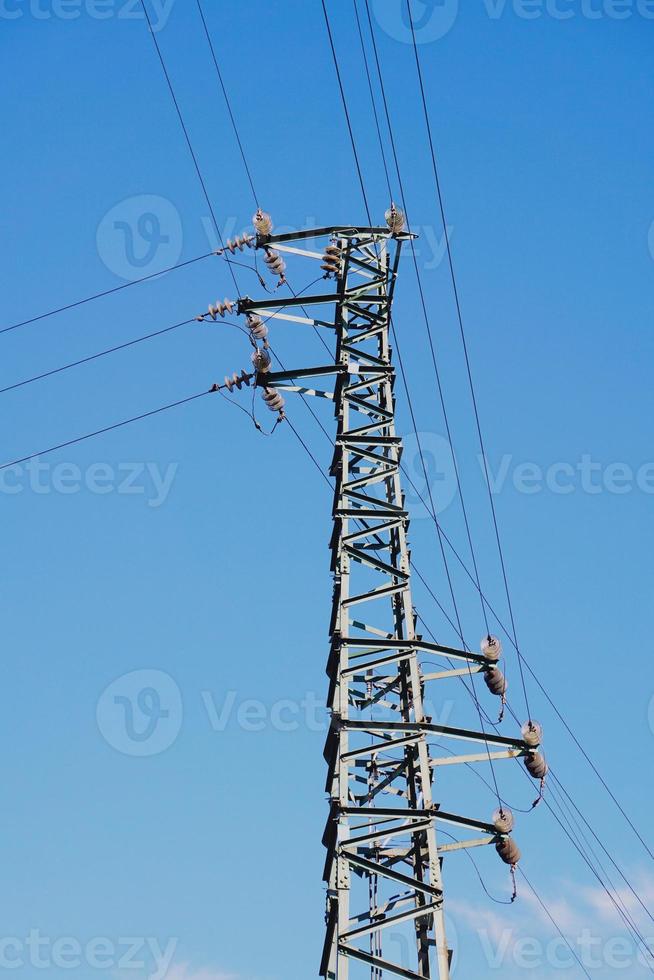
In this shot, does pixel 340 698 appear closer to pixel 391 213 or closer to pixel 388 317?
pixel 388 317

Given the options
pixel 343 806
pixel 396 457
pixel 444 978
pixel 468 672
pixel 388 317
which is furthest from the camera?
pixel 388 317

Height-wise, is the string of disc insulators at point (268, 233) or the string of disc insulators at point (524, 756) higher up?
the string of disc insulators at point (268, 233)

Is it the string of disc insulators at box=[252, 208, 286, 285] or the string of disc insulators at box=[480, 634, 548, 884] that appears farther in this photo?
the string of disc insulators at box=[252, 208, 286, 285]

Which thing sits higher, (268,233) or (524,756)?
(268,233)

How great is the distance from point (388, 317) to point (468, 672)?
5624mm

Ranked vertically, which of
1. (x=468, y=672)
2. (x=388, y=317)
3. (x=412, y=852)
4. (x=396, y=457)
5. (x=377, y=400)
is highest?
(x=388, y=317)

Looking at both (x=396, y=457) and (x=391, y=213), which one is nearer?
(x=396, y=457)

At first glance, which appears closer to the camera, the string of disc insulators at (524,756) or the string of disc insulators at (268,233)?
the string of disc insulators at (524,756)

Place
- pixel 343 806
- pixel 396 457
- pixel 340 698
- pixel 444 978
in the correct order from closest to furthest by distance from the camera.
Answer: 1. pixel 444 978
2. pixel 343 806
3. pixel 340 698
4. pixel 396 457

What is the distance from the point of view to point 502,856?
13.2m

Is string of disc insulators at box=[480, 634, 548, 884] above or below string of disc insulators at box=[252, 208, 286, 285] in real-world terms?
below

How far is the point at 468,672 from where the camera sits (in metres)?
14.3

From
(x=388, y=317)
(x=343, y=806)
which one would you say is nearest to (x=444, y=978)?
(x=343, y=806)

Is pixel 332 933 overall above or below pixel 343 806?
below
